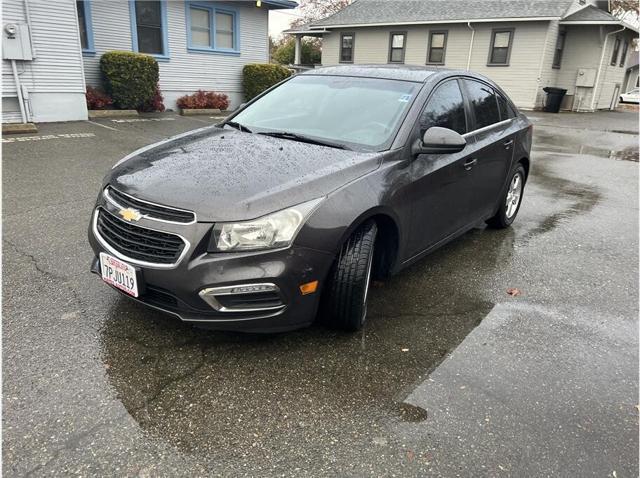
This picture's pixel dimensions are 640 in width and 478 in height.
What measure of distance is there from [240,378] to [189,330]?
59 centimetres

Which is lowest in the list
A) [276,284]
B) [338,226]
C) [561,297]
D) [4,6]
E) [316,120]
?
[561,297]

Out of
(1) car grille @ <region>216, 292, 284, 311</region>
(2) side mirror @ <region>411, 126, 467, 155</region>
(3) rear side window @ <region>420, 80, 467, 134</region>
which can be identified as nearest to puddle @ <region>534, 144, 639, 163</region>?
(3) rear side window @ <region>420, 80, 467, 134</region>

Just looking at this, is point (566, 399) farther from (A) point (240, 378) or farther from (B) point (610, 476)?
(A) point (240, 378)

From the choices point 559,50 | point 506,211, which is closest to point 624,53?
point 559,50

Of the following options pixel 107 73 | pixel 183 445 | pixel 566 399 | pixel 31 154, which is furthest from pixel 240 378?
pixel 107 73

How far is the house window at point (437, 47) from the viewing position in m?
23.1

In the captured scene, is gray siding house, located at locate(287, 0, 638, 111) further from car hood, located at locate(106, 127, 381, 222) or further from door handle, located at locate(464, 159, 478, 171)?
car hood, located at locate(106, 127, 381, 222)

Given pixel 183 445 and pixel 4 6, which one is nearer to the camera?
pixel 183 445

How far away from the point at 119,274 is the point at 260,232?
0.87 meters

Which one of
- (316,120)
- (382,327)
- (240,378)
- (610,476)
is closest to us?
(610,476)

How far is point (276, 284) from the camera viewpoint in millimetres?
2631

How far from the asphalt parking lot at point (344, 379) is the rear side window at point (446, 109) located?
4.13 feet

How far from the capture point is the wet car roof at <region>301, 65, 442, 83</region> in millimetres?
3941

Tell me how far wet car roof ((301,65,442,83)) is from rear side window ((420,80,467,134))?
165 millimetres
